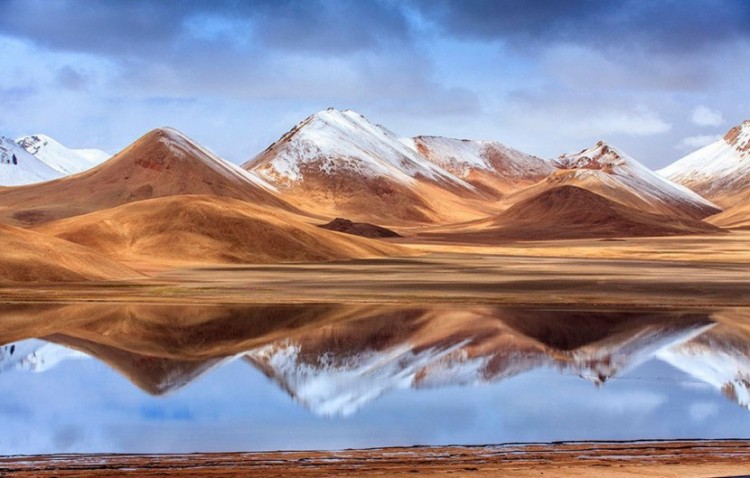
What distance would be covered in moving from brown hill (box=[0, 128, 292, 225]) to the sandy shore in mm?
140007

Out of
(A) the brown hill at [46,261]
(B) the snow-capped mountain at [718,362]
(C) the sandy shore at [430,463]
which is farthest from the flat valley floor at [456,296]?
(B) the snow-capped mountain at [718,362]

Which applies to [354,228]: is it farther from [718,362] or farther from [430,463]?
[430,463]

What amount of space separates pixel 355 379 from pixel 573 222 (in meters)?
152

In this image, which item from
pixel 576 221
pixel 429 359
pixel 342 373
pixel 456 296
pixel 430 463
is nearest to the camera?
pixel 430 463

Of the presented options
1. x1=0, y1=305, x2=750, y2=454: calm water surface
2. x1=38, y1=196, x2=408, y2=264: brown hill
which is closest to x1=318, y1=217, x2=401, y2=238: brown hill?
x1=38, y1=196, x2=408, y2=264: brown hill

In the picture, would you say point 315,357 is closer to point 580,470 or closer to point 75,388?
point 75,388

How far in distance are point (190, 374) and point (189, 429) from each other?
6.43 m

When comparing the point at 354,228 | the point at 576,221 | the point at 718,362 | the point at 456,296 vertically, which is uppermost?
the point at 576,221

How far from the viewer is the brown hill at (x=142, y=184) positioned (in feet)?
518

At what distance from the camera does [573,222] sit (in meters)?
170

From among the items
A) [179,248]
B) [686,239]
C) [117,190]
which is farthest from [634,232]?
[179,248]

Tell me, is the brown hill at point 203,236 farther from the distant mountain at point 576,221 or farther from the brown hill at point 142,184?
the distant mountain at point 576,221

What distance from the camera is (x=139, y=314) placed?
3569cm

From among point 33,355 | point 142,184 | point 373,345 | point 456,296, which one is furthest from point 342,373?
point 142,184
